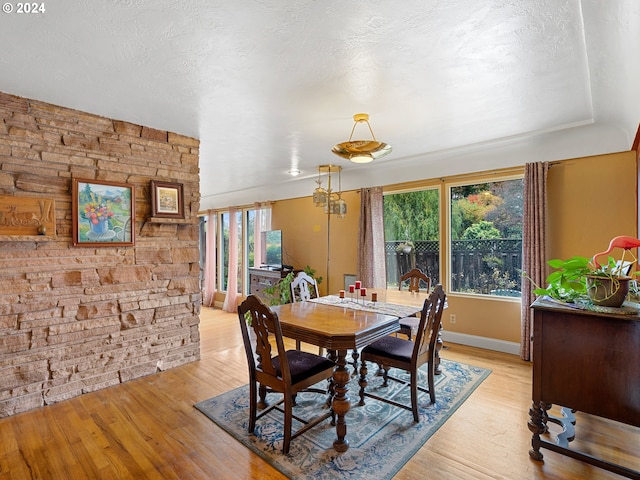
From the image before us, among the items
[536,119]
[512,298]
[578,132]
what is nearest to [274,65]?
[536,119]

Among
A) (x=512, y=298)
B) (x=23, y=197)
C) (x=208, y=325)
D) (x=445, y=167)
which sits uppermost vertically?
(x=445, y=167)

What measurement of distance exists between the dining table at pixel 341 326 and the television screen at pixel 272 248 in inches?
117

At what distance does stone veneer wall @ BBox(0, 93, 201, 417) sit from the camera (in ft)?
8.46

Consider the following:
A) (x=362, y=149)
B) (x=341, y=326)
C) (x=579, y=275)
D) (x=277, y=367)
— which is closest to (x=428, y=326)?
(x=341, y=326)

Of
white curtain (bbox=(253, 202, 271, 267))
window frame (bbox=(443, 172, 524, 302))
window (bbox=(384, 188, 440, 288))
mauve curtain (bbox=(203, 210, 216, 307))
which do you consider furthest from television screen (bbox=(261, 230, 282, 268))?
window frame (bbox=(443, 172, 524, 302))

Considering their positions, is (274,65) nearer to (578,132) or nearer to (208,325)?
(578,132)

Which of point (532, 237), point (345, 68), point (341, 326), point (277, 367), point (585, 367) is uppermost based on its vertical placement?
point (345, 68)

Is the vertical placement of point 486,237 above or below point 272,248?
above

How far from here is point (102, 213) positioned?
301cm

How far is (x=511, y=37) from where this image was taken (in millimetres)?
1815

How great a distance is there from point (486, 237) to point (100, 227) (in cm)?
428

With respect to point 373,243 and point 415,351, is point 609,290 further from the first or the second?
point 373,243

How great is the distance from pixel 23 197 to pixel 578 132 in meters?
5.15

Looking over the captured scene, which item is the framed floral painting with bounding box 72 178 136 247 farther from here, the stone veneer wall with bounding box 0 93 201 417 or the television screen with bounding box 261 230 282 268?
the television screen with bounding box 261 230 282 268
